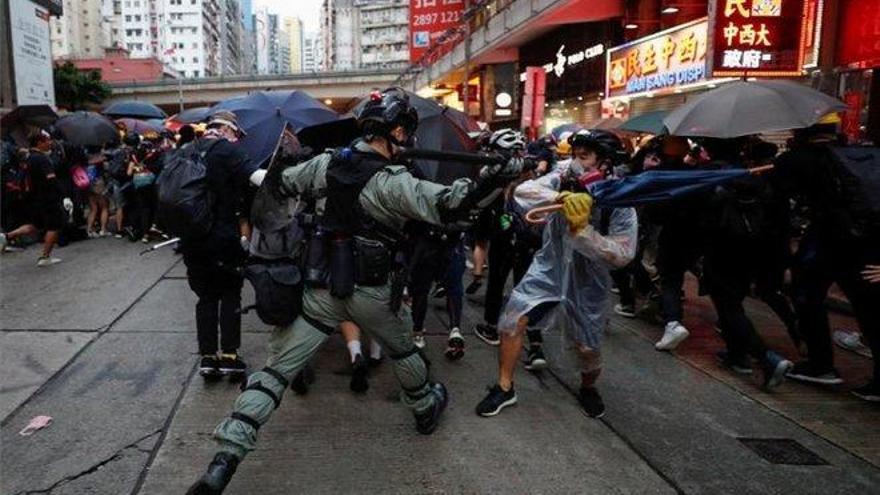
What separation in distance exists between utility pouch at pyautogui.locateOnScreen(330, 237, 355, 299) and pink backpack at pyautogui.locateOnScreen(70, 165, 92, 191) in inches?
357

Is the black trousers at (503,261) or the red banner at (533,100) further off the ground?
the red banner at (533,100)

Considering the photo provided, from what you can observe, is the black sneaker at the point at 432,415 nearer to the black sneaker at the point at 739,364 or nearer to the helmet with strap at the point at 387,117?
the helmet with strap at the point at 387,117

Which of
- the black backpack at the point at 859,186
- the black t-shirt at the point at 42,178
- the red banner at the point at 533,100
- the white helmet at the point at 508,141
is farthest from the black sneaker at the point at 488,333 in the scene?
the red banner at the point at 533,100

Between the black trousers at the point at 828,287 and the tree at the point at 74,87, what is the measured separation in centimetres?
5007

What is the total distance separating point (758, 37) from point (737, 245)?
5660 millimetres

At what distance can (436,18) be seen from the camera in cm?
2891

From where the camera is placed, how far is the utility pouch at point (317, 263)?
3.30 metres

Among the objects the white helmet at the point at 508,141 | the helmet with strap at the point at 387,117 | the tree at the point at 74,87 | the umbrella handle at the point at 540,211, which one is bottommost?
the umbrella handle at the point at 540,211

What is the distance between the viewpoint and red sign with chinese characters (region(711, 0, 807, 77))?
29.7 feet

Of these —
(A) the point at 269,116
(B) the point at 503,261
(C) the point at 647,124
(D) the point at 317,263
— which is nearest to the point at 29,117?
(A) the point at 269,116

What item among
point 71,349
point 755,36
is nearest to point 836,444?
point 71,349

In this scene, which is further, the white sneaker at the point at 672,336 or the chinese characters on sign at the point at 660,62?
the chinese characters on sign at the point at 660,62

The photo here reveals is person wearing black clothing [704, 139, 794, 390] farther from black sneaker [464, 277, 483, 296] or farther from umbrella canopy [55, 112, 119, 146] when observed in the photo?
umbrella canopy [55, 112, 119, 146]

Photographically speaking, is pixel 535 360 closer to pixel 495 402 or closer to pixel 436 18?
pixel 495 402
